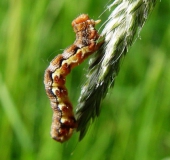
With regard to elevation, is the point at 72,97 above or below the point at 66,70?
below

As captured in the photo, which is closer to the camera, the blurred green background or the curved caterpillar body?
the curved caterpillar body

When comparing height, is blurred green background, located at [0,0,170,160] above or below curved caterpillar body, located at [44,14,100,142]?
below

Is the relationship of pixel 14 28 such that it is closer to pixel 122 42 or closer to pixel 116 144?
pixel 116 144

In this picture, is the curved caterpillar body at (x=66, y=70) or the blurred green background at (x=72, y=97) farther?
the blurred green background at (x=72, y=97)

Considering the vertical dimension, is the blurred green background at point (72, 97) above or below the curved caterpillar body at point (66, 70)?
below
